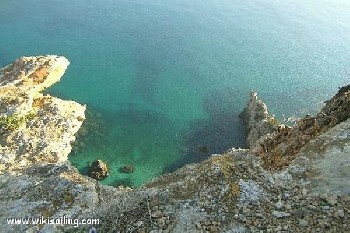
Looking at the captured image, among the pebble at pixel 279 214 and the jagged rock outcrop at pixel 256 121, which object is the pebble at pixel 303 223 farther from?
the jagged rock outcrop at pixel 256 121

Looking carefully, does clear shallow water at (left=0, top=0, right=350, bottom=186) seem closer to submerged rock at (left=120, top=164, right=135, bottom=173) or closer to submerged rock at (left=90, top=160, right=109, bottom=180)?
submerged rock at (left=120, top=164, right=135, bottom=173)

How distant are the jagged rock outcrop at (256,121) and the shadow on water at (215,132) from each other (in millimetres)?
1416

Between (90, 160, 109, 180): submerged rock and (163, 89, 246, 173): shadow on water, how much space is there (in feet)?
25.8

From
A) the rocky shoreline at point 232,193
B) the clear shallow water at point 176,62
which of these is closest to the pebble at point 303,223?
the rocky shoreline at point 232,193

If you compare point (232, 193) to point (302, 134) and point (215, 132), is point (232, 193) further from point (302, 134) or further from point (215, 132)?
point (215, 132)

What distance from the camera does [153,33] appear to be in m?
91.2

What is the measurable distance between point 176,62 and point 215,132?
80.7 feet

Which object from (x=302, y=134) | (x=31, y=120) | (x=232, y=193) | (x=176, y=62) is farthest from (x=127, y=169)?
(x=176, y=62)

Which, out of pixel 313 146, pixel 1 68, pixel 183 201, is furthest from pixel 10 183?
pixel 1 68

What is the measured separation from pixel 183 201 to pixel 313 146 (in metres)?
10.2

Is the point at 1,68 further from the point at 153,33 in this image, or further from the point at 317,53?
the point at 317,53

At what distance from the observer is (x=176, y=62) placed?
80.2 m

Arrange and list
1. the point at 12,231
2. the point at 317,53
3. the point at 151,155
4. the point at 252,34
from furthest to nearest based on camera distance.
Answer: the point at 252,34 → the point at 317,53 → the point at 151,155 → the point at 12,231

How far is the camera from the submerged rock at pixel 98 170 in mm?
50750
